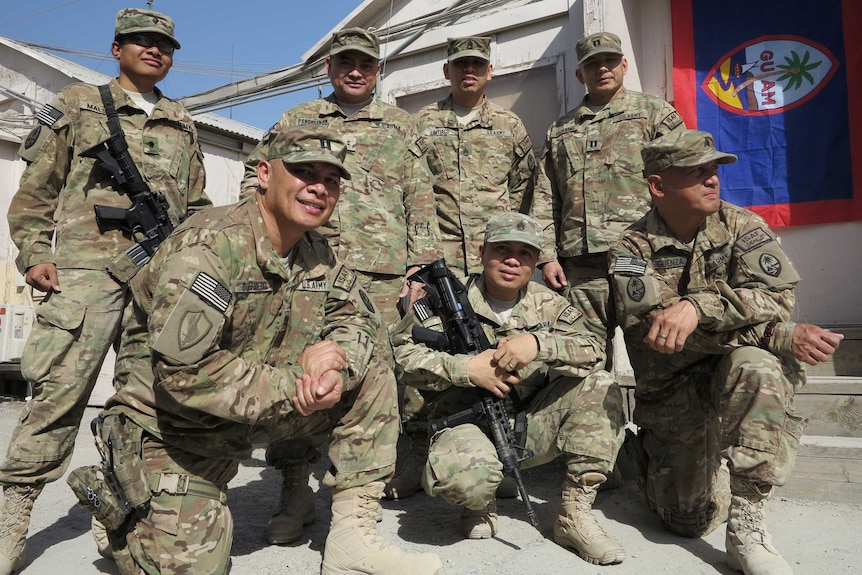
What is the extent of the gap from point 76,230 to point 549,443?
2300 mm

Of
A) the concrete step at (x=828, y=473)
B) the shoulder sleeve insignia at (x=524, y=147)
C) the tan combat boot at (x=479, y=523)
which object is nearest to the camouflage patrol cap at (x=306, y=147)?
the tan combat boot at (x=479, y=523)

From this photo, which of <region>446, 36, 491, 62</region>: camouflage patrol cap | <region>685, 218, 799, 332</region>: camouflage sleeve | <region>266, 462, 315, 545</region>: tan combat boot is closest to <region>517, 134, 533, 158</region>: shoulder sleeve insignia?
<region>446, 36, 491, 62</region>: camouflage patrol cap

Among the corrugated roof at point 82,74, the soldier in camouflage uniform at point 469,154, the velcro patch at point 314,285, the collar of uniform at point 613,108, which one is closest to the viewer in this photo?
the velcro patch at point 314,285

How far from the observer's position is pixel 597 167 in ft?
13.4

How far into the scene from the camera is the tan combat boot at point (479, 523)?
2887 millimetres

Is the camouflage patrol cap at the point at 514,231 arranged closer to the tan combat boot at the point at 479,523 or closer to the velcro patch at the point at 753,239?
the velcro patch at the point at 753,239

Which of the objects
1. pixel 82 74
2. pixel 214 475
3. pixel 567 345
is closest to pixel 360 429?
pixel 214 475

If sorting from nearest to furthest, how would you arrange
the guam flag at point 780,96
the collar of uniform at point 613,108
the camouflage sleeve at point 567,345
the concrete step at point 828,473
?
the camouflage sleeve at point 567,345 < the concrete step at point 828,473 < the collar of uniform at point 613,108 < the guam flag at point 780,96

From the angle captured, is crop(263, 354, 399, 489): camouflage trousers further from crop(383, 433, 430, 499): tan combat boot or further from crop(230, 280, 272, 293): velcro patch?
crop(383, 433, 430, 499): tan combat boot

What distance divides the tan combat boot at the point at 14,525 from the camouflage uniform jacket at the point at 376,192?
1.85 metres

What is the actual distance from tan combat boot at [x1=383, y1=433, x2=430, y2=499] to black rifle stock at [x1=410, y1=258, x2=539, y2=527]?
1.90ft

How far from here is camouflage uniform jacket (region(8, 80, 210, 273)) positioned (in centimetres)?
304

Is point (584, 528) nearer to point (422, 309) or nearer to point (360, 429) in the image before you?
point (360, 429)

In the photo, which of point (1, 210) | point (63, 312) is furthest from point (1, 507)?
point (1, 210)
